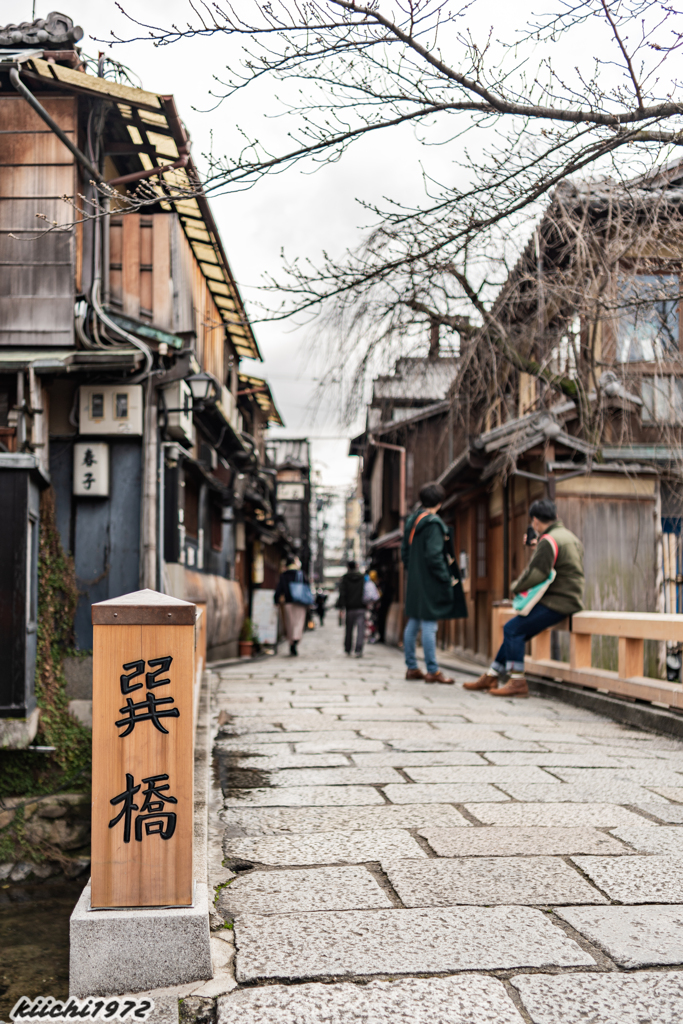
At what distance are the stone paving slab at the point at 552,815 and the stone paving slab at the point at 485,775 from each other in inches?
20.3

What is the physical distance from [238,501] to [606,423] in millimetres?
9320

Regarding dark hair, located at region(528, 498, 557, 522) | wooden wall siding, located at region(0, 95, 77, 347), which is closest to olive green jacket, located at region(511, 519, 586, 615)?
dark hair, located at region(528, 498, 557, 522)

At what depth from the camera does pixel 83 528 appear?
35.0 feet

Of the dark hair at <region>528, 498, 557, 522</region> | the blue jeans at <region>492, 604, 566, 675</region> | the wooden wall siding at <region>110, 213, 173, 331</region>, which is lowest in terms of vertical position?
the blue jeans at <region>492, 604, 566, 675</region>

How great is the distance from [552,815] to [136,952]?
2465 mm

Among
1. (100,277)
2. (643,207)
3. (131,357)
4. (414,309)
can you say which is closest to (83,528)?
(131,357)

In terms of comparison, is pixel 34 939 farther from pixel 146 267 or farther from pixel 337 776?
pixel 146 267

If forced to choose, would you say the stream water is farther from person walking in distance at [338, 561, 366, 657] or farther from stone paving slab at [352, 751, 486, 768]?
person walking in distance at [338, 561, 366, 657]

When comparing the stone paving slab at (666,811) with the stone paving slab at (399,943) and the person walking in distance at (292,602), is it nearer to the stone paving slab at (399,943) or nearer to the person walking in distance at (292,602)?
the stone paving slab at (399,943)

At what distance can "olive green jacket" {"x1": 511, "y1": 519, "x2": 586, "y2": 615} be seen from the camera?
8586mm

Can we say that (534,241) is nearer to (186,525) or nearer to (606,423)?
(606,423)

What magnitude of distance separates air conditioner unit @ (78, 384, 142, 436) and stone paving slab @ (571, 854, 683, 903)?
8.07 meters

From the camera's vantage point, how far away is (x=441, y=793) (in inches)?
193
